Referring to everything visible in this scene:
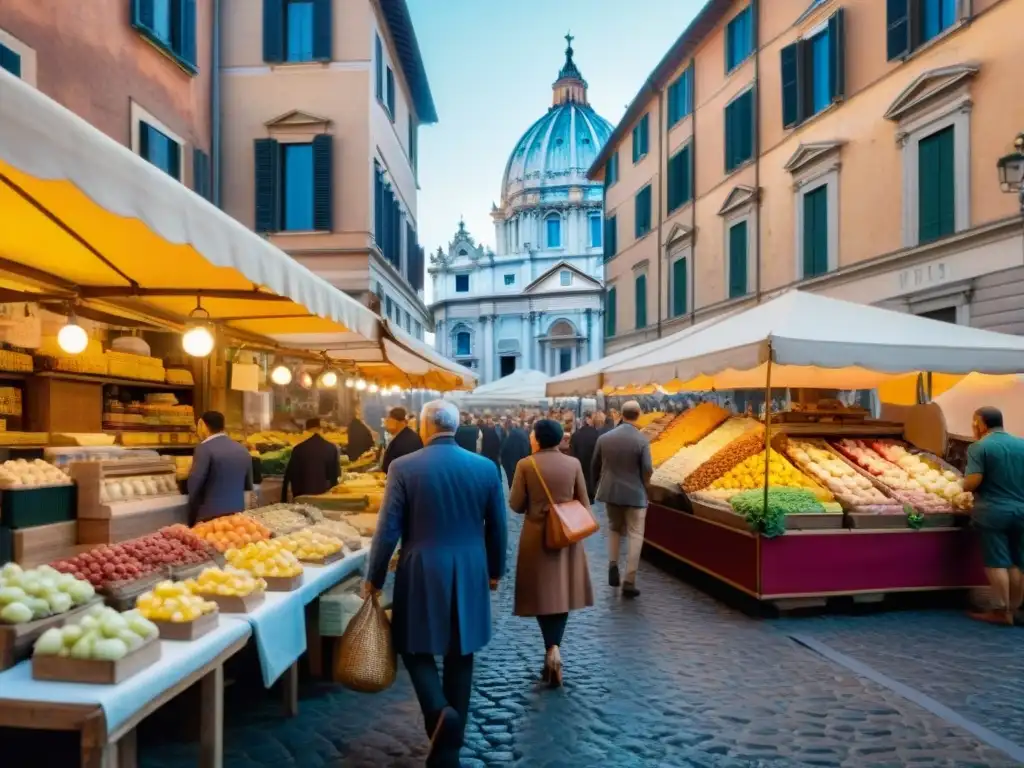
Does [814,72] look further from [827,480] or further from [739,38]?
[827,480]

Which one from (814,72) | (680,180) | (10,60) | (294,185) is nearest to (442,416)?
(10,60)

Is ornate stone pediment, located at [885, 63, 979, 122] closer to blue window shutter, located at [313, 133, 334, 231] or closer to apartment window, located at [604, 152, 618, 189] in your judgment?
blue window shutter, located at [313, 133, 334, 231]

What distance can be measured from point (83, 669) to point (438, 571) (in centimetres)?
145

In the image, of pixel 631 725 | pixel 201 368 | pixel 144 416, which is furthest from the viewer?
pixel 201 368

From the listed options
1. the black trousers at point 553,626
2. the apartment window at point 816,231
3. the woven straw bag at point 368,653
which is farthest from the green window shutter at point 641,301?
the woven straw bag at point 368,653

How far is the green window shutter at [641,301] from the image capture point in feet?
98.6

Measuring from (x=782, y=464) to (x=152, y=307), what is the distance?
6.34 meters

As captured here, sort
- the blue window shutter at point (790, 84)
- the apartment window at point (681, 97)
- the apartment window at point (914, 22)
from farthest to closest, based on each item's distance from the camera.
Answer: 1. the apartment window at point (681, 97)
2. the blue window shutter at point (790, 84)
3. the apartment window at point (914, 22)

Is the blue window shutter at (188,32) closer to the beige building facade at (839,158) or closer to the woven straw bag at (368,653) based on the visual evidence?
the beige building facade at (839,158)

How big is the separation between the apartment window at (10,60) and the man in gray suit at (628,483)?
8.43 meters

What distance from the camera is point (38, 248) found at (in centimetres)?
506

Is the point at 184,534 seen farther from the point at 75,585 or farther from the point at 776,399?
the point at 776,399

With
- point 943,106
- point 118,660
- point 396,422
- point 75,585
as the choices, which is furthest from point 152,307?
point 943,106

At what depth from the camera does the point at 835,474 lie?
7934 mm
